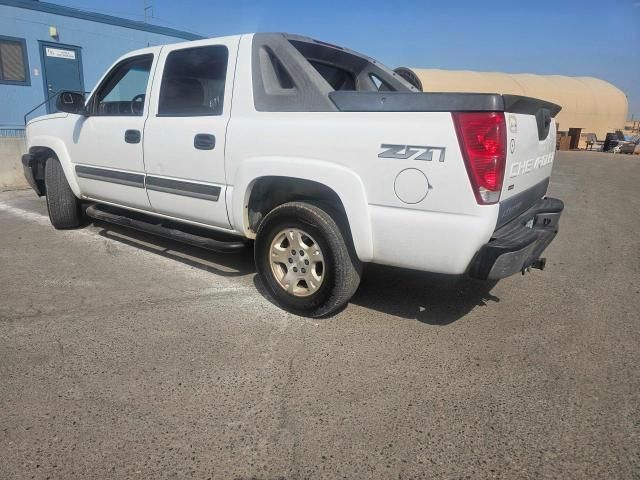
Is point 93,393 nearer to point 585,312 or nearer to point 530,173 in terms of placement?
point 530,173

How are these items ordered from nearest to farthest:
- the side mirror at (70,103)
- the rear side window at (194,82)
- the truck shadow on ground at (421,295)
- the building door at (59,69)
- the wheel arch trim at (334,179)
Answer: the wheel arch trim at (334,179) < the truck shadow on ground at (421,295) < the rear side window at (194,82) < the side mirror at (70,103) < the building door at (59,69)

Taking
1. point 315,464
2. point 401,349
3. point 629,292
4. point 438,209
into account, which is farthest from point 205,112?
point 629,292

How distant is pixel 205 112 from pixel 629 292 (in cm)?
391

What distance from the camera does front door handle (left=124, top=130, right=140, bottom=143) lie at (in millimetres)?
4132

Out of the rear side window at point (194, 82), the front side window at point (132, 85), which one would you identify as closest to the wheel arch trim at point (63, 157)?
the front side window at point (132, 85)

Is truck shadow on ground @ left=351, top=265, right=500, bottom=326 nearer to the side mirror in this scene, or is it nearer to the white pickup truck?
the white pickup truck

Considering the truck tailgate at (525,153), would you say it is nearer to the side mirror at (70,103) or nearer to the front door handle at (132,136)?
the front door handle at (132,136)

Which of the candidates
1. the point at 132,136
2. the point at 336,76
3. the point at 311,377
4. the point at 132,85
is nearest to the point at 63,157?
the point at 132,85

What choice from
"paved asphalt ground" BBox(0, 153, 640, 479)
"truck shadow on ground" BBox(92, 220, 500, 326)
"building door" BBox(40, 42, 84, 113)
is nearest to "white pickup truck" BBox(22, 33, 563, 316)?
"truck shadow on ground" BBox(92, 220, 500, 326)

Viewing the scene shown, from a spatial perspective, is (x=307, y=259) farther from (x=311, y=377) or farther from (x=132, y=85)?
(x=132, y=85)

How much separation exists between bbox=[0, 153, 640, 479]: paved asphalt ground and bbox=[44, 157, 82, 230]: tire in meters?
1.15

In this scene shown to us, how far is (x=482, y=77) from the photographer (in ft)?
129

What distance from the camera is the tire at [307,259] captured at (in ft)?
10.1

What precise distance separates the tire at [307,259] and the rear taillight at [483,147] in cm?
93
